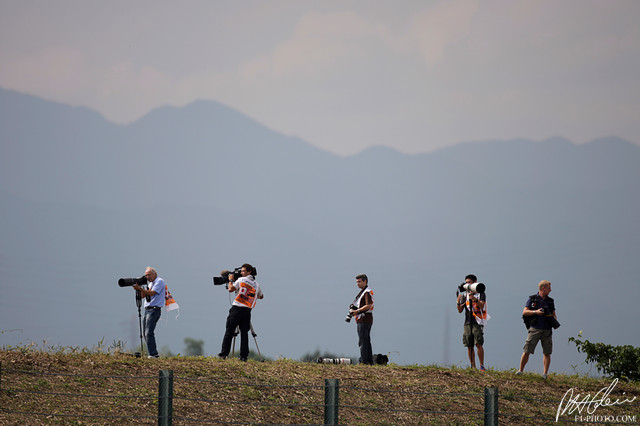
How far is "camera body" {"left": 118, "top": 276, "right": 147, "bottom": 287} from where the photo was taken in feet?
65.7

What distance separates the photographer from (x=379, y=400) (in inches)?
711

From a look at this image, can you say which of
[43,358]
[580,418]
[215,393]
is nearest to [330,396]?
[215,393]

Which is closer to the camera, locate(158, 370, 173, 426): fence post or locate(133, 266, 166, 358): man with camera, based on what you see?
locate(158, 370, 173, 426): fence post

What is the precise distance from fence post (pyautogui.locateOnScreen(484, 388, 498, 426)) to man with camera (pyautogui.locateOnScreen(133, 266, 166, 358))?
8.13 meters

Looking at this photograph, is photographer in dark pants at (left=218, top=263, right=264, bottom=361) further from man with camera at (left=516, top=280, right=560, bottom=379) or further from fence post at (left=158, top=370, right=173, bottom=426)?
man with camera at (left=516, top=280, right=560, bottom=379)

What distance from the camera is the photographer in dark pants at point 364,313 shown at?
2133 centimetres

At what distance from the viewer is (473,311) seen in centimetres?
2081

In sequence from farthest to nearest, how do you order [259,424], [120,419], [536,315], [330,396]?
[536,315], [259,424], [120,419], [330,396]

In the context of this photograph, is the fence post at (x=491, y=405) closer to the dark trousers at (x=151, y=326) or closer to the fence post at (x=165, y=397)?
the fence post at (x=165, y=397)

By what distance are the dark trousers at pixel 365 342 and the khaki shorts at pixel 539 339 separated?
383 cm

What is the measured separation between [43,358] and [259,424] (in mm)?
4476

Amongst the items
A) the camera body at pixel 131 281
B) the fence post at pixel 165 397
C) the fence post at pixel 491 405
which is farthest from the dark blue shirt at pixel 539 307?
the fence post at pixel 165 397

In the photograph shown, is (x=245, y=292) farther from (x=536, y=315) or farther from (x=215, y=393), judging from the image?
(x=536, y=315)

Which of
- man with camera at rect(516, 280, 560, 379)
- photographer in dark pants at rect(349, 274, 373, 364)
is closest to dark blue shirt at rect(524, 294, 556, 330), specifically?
man with camera at rect(516, 280, 560, 379)
